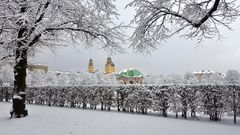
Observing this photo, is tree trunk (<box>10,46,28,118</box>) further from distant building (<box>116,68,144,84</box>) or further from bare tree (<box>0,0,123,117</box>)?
distant building (<box>116,68,144,84</box>)

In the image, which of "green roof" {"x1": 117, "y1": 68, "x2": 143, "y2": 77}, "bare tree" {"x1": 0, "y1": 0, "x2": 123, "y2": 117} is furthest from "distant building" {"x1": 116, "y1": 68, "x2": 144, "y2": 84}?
"bare tree" {"x1": 0, "y1": 0, "x2": 123, "y2": 117}

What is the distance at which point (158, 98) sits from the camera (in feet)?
41.9

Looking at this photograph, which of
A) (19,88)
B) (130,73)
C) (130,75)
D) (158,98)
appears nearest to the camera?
(19,88)

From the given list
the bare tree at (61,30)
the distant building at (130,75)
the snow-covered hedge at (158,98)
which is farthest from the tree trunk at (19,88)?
the distant building at (130,75)

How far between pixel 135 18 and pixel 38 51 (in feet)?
21.2

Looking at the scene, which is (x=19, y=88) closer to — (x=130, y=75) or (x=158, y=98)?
(x=158, y=98)

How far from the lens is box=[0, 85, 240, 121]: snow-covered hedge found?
1075 cm

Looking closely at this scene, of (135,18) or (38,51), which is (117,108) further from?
(135,18)

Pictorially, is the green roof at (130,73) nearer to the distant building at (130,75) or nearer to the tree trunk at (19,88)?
the distant building at (130,75)

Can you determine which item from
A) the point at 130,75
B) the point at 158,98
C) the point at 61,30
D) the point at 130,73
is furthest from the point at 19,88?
the point at 130,73

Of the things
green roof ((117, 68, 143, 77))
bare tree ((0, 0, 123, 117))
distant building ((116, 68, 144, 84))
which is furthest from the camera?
green roof ((117, 68, 143, 77))

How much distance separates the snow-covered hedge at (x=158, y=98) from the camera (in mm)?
10750

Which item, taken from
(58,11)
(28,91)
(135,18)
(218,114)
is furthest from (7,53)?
(28,91)

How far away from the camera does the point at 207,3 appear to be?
26.7 feet
